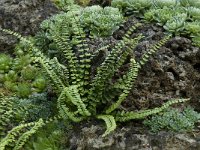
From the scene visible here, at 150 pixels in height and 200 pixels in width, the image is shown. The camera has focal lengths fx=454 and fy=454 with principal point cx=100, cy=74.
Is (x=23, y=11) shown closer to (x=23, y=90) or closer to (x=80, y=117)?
(x=23, y=90)

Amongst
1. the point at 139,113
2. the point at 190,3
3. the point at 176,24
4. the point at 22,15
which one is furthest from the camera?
the point at 22,15

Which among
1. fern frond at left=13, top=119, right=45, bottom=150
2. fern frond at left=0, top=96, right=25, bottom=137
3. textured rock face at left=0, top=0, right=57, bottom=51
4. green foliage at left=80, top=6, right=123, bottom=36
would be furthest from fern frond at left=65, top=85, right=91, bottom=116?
textured rock face at left=0, top=0, right=57, bottom=51

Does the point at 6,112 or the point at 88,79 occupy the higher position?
the point at 88,79

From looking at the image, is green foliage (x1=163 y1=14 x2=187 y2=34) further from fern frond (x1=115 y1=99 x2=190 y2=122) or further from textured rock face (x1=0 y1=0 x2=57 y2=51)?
textured rock face (x1=0 y1=0 x2=57 y2=51)

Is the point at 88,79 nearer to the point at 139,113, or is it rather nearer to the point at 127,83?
the point at 127,83

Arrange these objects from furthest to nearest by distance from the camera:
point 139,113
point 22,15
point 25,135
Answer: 1. point 22,15
2. point 139,113
3. point 25,135

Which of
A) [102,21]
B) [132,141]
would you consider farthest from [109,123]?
[102,21]
